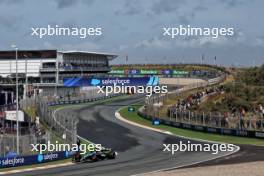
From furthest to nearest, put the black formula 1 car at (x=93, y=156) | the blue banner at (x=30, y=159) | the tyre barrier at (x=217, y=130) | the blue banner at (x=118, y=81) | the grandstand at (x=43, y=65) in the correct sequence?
the grandstand at (x=43, y=65)
the blue banner at (x=118, y=81)
the tyre barrier at (x=217, y=130)
the black formula 1 car at (x=93, y=156)
the blue banner at (x=30, y=159)

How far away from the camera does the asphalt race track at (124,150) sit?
34250 millimetres

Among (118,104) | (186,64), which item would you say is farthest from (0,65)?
(186,64)

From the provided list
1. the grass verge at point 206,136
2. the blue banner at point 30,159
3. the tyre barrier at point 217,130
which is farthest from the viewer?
the tyre barrier at point 217,130

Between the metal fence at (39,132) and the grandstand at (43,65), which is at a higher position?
the grandstand at (43,65)

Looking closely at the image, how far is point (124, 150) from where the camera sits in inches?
1756

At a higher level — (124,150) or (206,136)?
(206,136)

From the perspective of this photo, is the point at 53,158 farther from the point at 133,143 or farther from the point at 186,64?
the point at 186,64

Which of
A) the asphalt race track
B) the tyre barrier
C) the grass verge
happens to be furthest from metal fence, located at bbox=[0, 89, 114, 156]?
the tyre barrier

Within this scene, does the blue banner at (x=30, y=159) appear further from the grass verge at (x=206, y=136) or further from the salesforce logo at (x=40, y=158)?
the grass verge at (x=206, y=136)

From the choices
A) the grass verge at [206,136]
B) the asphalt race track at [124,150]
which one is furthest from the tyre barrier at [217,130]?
the asphalt race track at [124,150]

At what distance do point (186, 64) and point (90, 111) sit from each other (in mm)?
75837

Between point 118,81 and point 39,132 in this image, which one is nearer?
point 39,132

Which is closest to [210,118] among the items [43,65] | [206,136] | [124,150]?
[206,136]

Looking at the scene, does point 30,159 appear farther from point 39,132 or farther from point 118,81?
point 118,81
